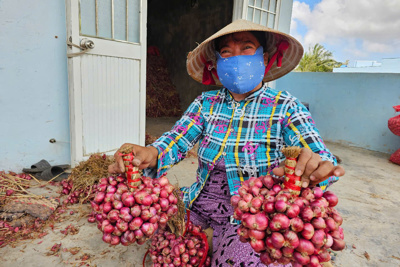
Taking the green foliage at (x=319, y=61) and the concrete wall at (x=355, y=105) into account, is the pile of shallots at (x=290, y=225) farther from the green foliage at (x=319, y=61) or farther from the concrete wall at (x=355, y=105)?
the green foliage at (x=319, y=61)

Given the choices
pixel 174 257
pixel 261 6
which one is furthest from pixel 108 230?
pixel 261 6

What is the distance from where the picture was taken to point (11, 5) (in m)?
2.60

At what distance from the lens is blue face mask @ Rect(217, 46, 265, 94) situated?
1.48 metres

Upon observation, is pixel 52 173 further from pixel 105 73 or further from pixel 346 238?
pixel 346 238

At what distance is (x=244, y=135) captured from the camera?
1.46 metres

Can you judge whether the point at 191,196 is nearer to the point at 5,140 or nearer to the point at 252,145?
the point at 252,145

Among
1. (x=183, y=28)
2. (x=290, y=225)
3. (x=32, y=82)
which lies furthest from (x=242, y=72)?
(x=183, y=28)

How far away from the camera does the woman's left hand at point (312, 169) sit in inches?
36.3

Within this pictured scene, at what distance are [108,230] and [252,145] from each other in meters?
0.84

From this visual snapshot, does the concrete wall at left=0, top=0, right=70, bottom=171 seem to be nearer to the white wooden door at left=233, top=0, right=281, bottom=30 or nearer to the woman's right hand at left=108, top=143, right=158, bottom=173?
the woman's right hand at left=108, top=143, right=158, bottom=173

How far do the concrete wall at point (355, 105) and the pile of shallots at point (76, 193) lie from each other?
18.0ft

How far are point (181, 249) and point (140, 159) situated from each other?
0.62 m

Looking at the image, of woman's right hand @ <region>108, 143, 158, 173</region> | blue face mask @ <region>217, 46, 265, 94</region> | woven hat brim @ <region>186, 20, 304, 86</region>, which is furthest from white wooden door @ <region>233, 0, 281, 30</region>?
woman's right hand @ <region>108, 143, 158, 173</region>

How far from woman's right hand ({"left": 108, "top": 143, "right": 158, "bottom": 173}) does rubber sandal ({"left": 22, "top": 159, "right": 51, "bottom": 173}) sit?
223 centimetres
